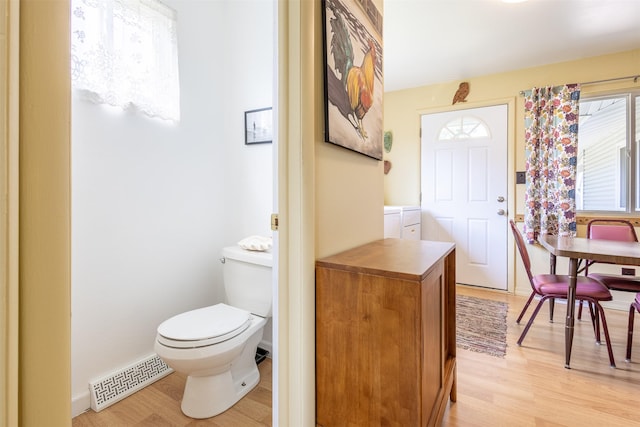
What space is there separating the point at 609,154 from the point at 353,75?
120 inches

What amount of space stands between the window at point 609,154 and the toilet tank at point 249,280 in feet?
10.3

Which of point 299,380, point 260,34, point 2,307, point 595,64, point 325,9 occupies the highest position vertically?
point 595,64

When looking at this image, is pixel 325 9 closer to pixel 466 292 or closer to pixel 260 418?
pixel 260 418

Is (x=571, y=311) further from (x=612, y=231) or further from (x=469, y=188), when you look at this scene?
(x=469, y=188)

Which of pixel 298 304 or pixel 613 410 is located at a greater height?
pixel 298 304

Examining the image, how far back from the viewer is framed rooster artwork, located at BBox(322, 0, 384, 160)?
119 centimetres

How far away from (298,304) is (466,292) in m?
2.88

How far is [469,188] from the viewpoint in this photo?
3486mm

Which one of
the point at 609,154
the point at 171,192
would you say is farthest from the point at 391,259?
the point at 609,154

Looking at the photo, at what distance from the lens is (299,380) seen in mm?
1063

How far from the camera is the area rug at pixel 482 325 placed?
214 centimetres

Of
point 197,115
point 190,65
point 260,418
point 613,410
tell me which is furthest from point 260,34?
point 613,410

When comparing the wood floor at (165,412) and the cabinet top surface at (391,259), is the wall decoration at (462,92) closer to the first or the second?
the cabinet top surface at (391,259)

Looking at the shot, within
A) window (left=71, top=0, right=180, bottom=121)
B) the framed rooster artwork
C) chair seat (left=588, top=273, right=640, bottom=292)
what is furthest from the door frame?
window (left=71, top=0, right=180, bottom=121)
